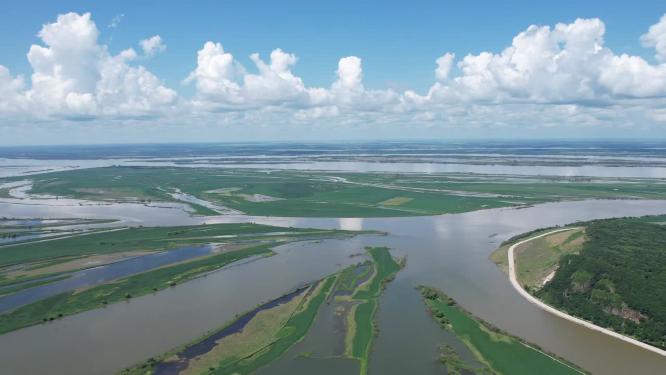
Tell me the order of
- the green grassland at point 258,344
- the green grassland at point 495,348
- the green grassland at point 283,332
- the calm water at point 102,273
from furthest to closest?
1. the calm water at point 102,273
2. the green grassland at point 283,332
3. the green grassland at point 258,344
4. the green grassland at point 495,348

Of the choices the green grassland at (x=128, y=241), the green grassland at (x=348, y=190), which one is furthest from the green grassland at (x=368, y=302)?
the green grassland at (x=348, y=190)

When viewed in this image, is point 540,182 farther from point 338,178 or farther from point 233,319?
point 233,319

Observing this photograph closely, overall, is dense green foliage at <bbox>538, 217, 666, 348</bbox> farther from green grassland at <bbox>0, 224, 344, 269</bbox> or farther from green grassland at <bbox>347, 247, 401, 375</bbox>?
green grassland at <bbox>0, 224, 344, 269</bbox>

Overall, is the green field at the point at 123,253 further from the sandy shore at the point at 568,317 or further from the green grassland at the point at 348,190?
the sandy shore at the point at 568,317

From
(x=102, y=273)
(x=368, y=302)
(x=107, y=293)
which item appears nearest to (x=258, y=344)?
(x=368, y=302)

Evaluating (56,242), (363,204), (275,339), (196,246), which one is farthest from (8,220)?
Result: (275,339)

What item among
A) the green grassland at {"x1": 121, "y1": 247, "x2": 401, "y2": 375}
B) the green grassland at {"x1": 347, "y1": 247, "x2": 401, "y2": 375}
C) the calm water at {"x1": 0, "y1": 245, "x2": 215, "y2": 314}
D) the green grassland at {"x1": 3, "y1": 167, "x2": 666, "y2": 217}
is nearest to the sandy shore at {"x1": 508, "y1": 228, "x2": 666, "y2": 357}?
the green grassland at {"x1": 347, "y1": 247, "x2": 401, "y2": 375}
